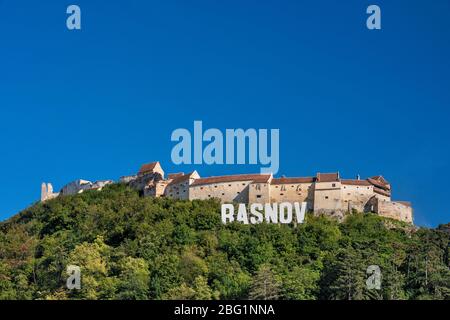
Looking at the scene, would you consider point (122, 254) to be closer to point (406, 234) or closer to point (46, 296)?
point (46, 296)

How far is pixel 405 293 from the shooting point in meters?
65.3

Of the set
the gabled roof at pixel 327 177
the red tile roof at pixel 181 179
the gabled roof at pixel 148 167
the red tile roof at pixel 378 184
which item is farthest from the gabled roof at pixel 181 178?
the red tile roof at pixel 378 184

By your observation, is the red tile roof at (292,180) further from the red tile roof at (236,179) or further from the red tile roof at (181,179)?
the red tile roof at (181,179)

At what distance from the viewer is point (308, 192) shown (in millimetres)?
90562

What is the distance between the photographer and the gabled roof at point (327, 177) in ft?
297

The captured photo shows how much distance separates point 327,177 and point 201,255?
19.3m

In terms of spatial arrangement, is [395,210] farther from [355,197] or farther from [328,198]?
[328,198]

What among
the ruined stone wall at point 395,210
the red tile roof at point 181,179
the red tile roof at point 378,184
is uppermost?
the red tile roof at point 181,179

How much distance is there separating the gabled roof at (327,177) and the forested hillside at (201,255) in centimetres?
484

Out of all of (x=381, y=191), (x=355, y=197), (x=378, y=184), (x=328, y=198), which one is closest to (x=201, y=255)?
(x=328, y=198)

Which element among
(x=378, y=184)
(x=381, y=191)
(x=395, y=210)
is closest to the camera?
(x=395, y=210)

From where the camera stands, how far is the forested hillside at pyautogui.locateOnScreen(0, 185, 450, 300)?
65.5m
